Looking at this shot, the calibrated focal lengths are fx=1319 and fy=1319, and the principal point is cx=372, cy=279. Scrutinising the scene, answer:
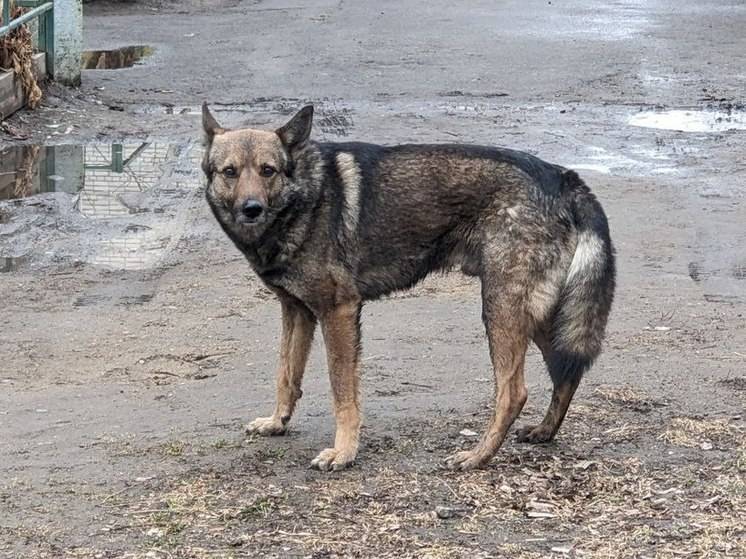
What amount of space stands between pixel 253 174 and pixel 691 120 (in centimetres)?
889

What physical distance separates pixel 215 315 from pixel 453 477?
2873 millimetres

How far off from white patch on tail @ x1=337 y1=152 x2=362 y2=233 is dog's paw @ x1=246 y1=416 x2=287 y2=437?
99cm

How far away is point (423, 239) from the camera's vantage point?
19.3 feet

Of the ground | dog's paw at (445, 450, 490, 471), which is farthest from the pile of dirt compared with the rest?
dog's paw at (445, 450, 490, 471)

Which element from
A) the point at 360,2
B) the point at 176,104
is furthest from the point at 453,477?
the point at 360,2

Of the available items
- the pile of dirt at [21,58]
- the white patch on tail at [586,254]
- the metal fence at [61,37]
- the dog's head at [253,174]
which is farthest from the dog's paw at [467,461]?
→ the metal fence at [61,37]

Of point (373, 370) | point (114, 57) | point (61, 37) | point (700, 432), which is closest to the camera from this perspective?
point (700, 432)

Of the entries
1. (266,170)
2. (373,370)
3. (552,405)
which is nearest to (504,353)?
(552,405)

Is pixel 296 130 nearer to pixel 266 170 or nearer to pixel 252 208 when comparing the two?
pixel 266 170

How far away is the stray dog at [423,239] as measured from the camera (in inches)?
A: 223

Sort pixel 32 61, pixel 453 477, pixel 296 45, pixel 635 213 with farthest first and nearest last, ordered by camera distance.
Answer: pixel 296 45
pixel 32 61
pixel 635 213
pixel 453 477

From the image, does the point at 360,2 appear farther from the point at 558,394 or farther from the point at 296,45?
the point at 558,394

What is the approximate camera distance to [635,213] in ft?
33.3

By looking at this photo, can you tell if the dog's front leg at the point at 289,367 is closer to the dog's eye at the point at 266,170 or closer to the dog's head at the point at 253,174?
the dog's head at the point at 253,174
